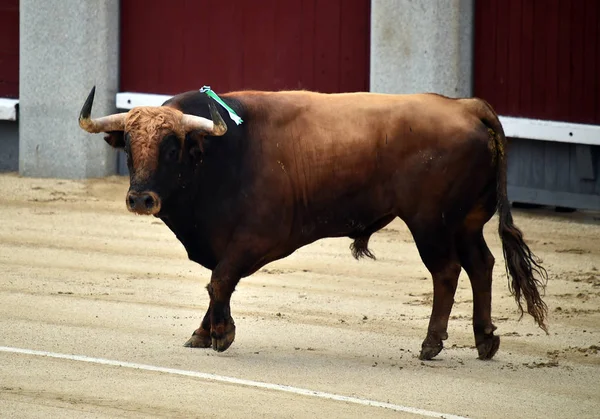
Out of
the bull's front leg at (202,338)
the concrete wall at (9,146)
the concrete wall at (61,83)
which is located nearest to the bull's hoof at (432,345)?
the bull's front leg at (202,338)

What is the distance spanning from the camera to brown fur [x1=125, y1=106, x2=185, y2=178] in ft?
23.2

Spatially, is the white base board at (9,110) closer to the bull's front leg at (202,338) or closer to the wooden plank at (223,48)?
the wooden plank at (223,48)

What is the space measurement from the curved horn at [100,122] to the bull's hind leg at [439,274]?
5.26 feet

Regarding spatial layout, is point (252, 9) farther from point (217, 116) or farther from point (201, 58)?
point (217, 116)

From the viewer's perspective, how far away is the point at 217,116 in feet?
23.4

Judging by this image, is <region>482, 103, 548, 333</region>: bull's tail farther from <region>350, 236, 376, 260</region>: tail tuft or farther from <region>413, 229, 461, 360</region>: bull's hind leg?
<region>350, 236, 376, 260</region>: tail tuft

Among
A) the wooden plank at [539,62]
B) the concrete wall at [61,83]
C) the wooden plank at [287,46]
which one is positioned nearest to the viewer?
the wooden plank at [539,62]

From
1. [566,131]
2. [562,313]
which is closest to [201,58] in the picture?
[566,131]

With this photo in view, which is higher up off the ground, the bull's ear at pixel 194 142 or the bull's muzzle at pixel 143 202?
→ the bull's ear at pixel 194 142

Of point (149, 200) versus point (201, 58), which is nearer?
point (149, 200)

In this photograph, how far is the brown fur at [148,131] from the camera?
708 cm

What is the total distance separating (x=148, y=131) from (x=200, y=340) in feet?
3.78

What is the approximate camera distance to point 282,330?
26.0 ft

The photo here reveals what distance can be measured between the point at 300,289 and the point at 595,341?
2127mm
